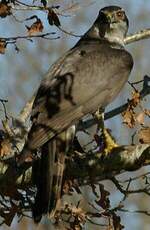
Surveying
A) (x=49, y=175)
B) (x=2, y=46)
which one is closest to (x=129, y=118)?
(x=49, y=175)

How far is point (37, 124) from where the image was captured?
5.08 metres

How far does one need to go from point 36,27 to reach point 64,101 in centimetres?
56

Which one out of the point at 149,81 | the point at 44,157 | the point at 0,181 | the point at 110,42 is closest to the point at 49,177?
the point at 44,157

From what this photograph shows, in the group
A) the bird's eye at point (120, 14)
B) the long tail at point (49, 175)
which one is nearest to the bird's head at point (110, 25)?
the bird's eye at point (120, 14)

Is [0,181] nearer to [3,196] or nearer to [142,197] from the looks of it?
[3,196]

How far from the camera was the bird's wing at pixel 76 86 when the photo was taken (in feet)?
16.9

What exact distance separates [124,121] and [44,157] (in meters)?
0.61

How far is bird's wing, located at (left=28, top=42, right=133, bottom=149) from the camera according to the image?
5141 mm

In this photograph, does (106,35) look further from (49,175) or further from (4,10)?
(4,10)

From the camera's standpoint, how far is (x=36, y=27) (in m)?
4.99

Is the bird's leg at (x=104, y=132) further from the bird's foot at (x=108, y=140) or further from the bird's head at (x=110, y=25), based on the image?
the bird's head at (x=110, y=25)

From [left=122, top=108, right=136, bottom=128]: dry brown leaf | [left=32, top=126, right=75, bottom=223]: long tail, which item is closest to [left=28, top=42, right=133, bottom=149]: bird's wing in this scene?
[left=32, top=126, right=75, bottom=223]: long tail

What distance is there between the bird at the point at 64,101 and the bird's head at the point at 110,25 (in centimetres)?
25

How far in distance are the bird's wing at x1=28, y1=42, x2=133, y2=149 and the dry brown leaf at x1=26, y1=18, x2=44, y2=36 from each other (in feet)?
1.42
